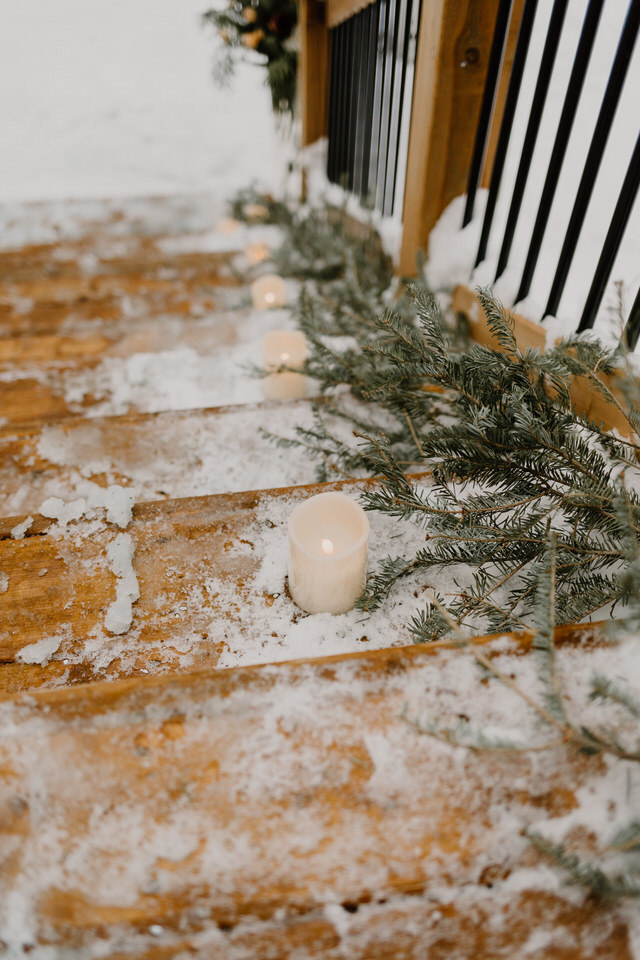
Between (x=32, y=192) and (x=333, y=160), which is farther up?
(x=333, y=160)

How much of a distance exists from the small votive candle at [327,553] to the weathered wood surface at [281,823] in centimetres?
15

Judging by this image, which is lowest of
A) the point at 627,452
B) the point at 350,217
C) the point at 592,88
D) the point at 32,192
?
the point at 32,192

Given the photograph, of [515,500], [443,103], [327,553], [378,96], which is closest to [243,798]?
[327,553]

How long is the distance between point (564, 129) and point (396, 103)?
1.13 meters

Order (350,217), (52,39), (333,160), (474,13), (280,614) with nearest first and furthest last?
(280,614), (474,13), (350,217), (333,160), (52,39)

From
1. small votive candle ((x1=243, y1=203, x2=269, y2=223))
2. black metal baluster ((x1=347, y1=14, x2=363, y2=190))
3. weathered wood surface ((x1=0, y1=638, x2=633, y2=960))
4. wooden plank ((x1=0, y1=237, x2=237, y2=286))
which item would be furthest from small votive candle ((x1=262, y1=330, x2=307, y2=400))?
small votive candle ((x1=243, y1=203, x2=269, y2=223))

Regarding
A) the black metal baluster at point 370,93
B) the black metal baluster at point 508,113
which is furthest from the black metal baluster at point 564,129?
the black metal baluster at point 370,93

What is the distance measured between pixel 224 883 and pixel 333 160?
118 inches

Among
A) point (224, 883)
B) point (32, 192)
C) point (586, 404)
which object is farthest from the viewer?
point (32, 192)

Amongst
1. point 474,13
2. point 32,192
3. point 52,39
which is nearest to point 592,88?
point 474,13

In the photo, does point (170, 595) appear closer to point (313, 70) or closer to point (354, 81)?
point (354, 81)

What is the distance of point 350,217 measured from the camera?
90.7 inches

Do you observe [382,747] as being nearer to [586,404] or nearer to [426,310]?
[426,310]

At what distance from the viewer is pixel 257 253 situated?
2453 mm
